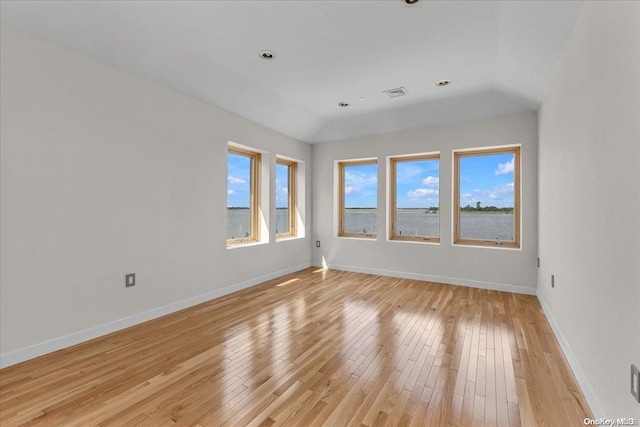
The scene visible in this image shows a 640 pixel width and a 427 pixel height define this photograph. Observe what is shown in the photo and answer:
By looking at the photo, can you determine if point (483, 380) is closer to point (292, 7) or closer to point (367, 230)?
point (292, 7)

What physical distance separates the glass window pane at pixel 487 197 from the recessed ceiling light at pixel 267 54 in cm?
329

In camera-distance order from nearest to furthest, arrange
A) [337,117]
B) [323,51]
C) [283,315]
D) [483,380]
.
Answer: [483,380] → [323,51] → [283,315] → [337,117]

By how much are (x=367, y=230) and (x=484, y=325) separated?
9.19 feet

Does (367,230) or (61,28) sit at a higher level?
(61,28)

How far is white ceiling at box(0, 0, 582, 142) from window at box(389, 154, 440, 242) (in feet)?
3.74

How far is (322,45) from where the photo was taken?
269 cm

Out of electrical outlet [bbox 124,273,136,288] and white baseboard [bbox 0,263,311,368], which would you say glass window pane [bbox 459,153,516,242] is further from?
electrical outlet [bbox 124,273,136,288]

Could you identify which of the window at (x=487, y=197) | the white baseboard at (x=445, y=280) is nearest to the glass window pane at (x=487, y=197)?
the window at (x=487, y=197)

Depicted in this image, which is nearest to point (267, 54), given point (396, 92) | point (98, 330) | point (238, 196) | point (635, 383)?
point (396, 92)

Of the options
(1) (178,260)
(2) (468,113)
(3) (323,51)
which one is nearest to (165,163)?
(1) (178,260)

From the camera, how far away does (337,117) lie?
483 cm

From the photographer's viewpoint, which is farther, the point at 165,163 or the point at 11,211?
the point at 165,163

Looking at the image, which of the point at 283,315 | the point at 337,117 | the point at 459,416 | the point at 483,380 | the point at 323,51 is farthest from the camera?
the point at 337,117

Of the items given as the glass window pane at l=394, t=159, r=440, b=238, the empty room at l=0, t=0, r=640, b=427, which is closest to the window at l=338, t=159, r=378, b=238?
the glass window pane at l=394, t=159, r=440, b=238
